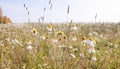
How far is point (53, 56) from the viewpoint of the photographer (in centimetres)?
639

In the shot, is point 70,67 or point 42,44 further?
point 42,44

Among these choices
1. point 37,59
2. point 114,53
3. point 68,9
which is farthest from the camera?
point 114,53

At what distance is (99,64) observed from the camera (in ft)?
25.1

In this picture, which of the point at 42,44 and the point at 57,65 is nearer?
the point at 57,65

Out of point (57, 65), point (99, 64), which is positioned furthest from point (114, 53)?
point (57, 65)

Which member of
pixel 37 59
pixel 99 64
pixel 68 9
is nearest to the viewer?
pixel 68 9

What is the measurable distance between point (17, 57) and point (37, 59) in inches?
23.3

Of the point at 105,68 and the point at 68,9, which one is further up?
the point at 68,9

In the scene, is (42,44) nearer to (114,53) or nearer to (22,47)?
(22,47)

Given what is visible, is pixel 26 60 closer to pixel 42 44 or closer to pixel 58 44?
pixel 58 44

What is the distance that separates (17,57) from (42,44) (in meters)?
1.81

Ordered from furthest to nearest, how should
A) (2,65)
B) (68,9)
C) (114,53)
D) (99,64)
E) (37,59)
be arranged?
(114,53)
(99,64)
(37,59)
(68,9)
(2,65)

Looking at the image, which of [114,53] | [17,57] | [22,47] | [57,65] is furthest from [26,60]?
[114,53]

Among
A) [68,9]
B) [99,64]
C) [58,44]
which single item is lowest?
[99,64]
